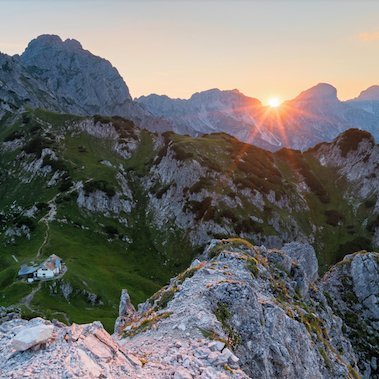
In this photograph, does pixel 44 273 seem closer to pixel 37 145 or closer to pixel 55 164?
pixel 55 164

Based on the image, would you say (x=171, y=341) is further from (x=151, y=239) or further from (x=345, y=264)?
(x=151, y=239)

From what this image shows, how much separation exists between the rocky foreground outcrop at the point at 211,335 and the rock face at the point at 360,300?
52.7 feet

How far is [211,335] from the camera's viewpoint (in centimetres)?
2227

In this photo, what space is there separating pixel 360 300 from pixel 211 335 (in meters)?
62.1

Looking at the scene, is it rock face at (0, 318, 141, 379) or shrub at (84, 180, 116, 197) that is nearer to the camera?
rock face at (0, 318, 141, 379)

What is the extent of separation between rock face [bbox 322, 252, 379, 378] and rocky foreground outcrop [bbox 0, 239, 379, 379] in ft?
52.7

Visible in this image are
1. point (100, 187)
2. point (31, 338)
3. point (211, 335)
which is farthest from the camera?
point (100, 187)

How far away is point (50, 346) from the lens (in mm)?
16484

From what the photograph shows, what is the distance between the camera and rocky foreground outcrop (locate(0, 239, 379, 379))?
1631cm

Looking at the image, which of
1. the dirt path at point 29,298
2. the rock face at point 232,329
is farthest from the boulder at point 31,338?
the dirt path at point 29,298

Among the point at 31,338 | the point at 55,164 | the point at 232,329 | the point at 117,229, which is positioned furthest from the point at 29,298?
the point at 55,164

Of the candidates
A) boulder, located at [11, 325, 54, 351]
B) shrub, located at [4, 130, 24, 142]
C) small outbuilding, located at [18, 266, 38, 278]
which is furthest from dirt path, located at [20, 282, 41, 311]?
shrub, located at [4, 130, 24, 142]

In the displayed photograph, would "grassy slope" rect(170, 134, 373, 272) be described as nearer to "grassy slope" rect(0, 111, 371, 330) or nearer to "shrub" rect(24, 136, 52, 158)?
"grassy slope" rect(0, 111, 371, 330)

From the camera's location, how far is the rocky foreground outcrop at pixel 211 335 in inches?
642
